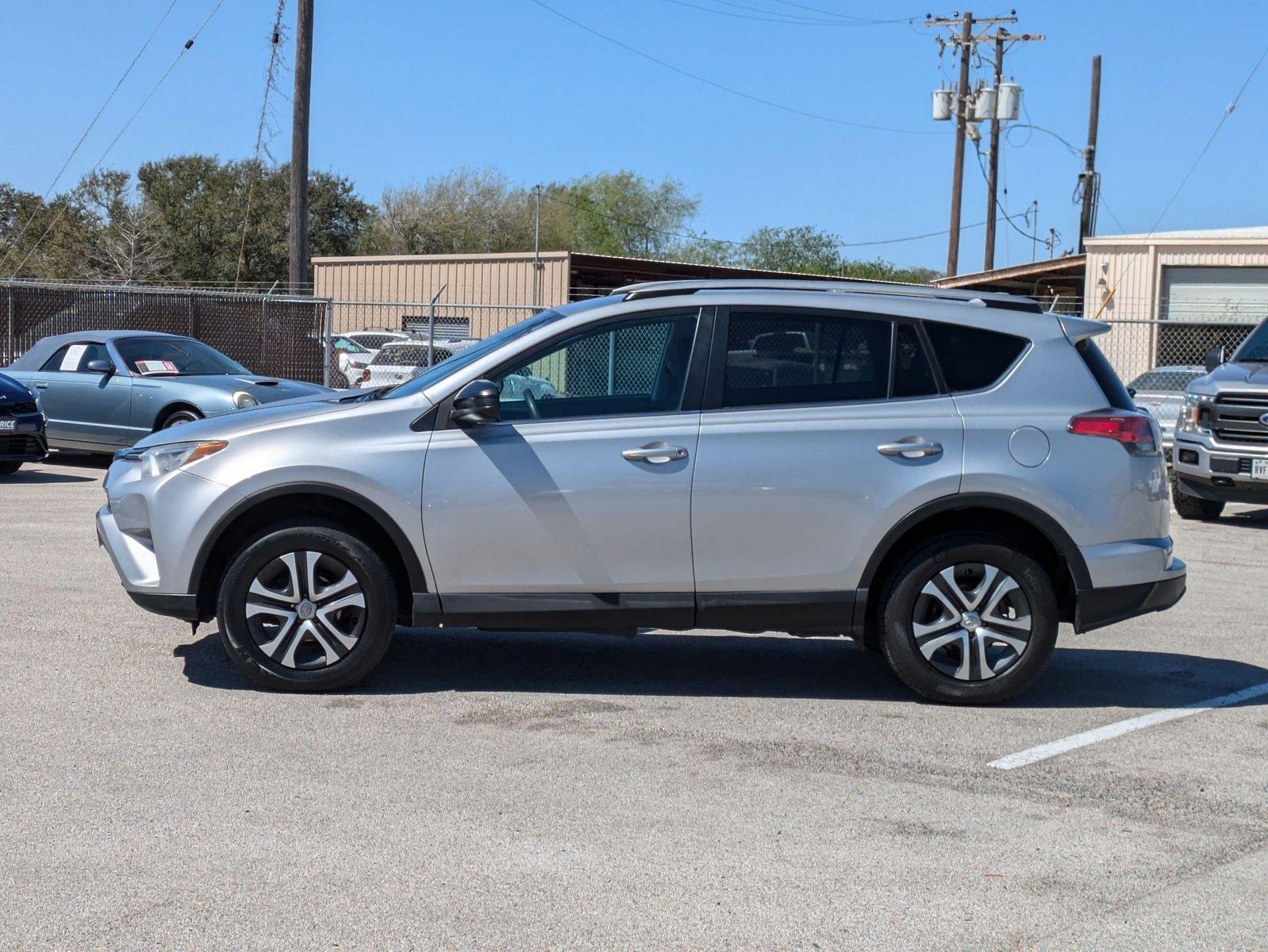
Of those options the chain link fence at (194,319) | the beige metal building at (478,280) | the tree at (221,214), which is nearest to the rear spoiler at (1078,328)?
the chain link fence at (194,319)

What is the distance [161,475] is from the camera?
6.44 m

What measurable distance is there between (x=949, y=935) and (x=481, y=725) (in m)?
2.56

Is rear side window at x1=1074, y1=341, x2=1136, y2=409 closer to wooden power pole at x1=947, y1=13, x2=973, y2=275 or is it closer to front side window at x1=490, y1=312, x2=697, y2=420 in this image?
front side window at x1=490, y1=312, x2=697, y2=420

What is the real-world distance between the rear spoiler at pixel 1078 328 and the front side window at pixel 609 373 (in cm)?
170

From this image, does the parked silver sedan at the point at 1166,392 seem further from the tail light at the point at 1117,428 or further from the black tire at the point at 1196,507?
the tail light at the point at 1117,428

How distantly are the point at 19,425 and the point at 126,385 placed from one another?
202 cm

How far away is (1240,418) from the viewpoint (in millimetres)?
13398

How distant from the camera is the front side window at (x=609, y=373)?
21.0 ft

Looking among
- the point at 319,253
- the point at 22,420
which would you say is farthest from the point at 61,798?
the point at 319,253

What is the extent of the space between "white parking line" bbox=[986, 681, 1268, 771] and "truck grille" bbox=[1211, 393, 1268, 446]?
686 centimetres

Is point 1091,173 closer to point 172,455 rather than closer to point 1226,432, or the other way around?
point 1226,432

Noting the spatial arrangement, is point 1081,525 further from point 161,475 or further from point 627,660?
point 161,475

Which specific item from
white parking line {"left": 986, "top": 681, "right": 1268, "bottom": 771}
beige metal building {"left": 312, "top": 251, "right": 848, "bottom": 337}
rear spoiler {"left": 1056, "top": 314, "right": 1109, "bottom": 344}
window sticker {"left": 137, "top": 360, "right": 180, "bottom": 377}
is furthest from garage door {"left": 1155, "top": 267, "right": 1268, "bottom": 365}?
rear spoiler {"left": 1056, "top": 314, "right": 1109, "bottom": 344}

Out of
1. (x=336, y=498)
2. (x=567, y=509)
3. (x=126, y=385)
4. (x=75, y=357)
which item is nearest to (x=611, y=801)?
Answer: (x=567, y=509)
